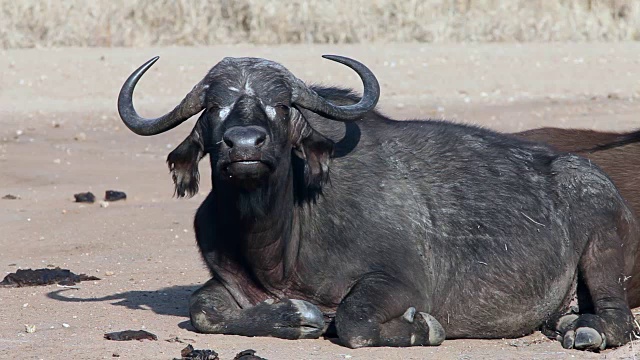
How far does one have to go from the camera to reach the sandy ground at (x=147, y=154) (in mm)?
7742

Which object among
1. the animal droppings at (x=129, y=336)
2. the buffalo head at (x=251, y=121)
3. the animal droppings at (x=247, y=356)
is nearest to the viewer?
the animal droppings at (x=247, y=356)

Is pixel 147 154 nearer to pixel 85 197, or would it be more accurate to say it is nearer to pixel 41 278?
pixel 85 197

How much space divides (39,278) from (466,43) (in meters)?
17.9

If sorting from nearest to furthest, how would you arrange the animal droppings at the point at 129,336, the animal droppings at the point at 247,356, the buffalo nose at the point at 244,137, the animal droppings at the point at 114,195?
the animal droppings at the point at 247,356 < the buffalo nose at the point at 244,137 < the animal droppings at the point at 129,336 < the animal droppings at the point at 114,195

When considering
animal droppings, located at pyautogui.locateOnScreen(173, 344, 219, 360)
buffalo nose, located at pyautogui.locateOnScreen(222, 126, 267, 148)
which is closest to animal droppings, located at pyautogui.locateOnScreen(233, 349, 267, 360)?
animal droppings, located at pyautogui.locateOnScreen(173, 344, 219, 360)

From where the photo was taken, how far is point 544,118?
1967 centimetres

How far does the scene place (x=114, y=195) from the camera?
13273 millimetres

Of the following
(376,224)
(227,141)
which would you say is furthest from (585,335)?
(227,141)

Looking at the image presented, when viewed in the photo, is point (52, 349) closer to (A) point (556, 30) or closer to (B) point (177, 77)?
(B) point (177, 77)

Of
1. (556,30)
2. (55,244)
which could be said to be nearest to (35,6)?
(556,30)

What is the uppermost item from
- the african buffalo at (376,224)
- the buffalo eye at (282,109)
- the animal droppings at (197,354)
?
the buffalo eye at (282,109)

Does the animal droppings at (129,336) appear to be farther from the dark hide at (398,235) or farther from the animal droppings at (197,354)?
the animal droppings at (197,354)

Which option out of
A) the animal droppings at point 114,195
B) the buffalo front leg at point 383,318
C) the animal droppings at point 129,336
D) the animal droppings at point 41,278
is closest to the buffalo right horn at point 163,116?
the animal droppings at point 129,336

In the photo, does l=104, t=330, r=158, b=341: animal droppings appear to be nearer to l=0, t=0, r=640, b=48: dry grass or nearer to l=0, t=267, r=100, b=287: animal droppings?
l=0, t=267, r=100, b=287: animal droppings
